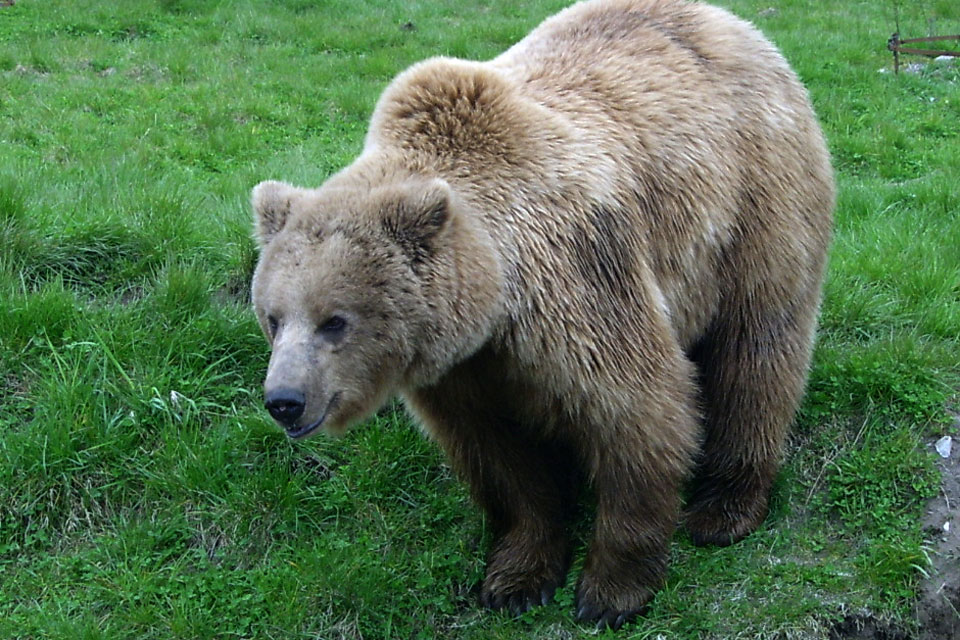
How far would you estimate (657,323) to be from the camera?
366 cm

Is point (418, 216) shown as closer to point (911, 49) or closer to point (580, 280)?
point (580, 280)

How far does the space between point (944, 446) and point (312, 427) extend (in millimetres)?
2760

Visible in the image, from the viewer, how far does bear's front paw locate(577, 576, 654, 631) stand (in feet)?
13.0

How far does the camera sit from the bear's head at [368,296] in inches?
122

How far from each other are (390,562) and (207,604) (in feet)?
2.32

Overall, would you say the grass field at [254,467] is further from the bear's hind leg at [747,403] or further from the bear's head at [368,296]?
the bear's head at [368,296]

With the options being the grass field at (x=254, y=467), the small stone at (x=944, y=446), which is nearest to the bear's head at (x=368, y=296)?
the grass field at (x=254, y=467)

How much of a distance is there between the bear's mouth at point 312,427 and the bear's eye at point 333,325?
20cm

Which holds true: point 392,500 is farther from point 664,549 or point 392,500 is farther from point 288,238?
point 288,238

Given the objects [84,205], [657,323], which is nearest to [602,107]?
[657,323]

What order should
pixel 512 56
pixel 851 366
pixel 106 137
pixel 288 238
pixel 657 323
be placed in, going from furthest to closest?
pixel 106 137 < pixel 851 366 < pixel 512 56 < pixel 657 323 < pixel 288 238

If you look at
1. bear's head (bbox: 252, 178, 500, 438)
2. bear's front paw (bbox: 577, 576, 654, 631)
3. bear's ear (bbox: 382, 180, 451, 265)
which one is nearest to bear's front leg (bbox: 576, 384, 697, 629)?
bear's front paw (bbox: 577, 576, 654, 631)

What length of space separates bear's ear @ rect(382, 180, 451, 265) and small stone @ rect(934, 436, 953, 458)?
2.50 m

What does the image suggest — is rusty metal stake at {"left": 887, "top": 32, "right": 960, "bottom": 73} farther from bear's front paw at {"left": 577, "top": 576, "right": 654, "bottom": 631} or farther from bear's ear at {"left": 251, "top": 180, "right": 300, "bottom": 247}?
bear's ear at {"left": 251, "top": 180, "right": 300, "bottom": 247}
